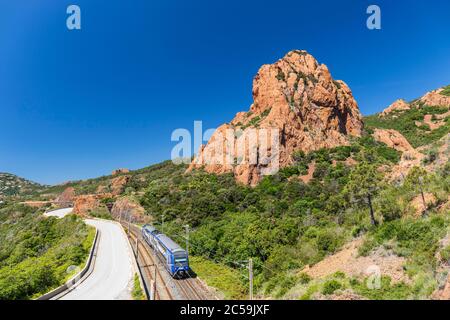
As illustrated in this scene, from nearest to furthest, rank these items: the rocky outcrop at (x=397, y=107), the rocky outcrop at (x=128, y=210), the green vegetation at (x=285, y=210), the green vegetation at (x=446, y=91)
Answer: the green vegetation at (x=285, y=210)
the rocky outcrop at (x=128, y=210)
the green vegetation at (x=446, y=91)
the rocky outcrop at (x=397, y=107)

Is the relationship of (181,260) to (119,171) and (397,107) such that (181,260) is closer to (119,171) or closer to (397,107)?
(397,107)

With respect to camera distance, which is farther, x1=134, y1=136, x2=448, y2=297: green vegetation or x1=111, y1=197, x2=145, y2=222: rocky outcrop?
x1=111, y1=197, x2=145, y2=222: rocky outcrop

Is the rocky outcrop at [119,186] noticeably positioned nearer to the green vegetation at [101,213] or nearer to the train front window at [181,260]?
the green vegetation at [101,213]

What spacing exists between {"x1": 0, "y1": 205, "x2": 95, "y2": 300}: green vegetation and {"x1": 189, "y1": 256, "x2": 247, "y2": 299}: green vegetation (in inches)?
489

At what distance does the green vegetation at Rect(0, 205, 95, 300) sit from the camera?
75.8 feet

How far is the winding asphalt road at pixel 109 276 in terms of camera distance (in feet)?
70.2

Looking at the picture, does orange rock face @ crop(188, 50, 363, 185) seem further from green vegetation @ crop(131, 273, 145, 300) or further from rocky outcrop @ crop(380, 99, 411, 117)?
rocky outcrop @ crop(380, 99, 411, 117)

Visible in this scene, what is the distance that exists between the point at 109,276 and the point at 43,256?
19.5 metres

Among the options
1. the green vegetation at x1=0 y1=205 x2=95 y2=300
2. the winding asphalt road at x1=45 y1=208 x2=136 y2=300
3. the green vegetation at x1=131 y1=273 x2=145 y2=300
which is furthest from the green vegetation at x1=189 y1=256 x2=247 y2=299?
the green vegetation at x1=0 y1=205 x2=95 y2=300

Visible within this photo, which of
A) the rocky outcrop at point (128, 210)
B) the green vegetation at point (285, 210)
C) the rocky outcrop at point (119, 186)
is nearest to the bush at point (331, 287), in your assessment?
the green vegetation at point (285, 210)

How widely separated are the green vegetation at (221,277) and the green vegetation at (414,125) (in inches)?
2636

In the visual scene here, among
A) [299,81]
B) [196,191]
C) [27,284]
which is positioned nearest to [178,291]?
[27,284]
